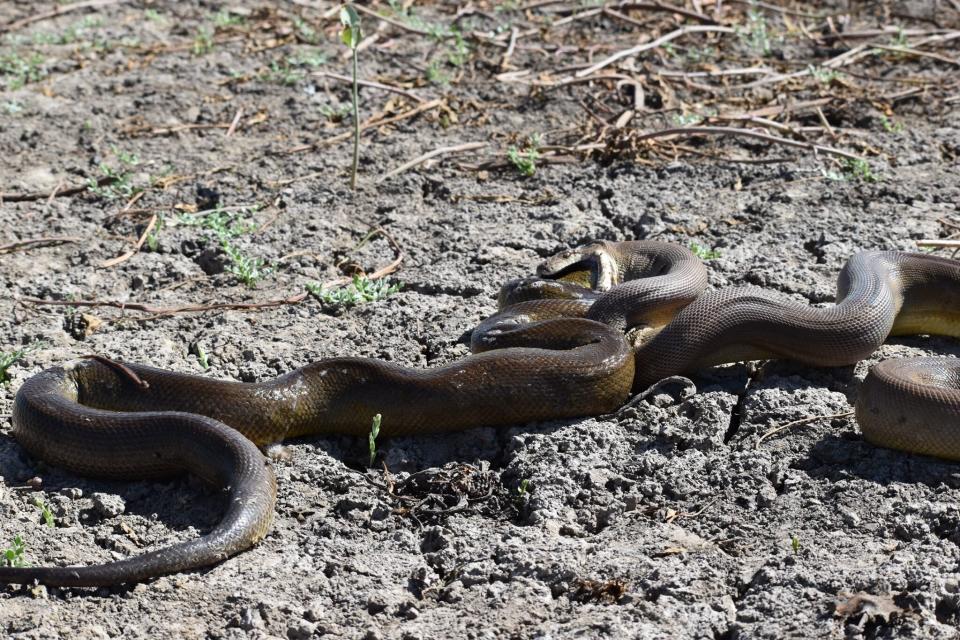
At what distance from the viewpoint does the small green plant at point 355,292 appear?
6.42 m

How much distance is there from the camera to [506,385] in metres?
5.25

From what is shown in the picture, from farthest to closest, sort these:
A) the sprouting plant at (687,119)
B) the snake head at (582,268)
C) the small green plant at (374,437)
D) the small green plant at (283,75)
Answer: the small green plant at (283,75) < the sprouting plant at (687,119) < the snake head at (582,268) < the small green plant at (374,437)

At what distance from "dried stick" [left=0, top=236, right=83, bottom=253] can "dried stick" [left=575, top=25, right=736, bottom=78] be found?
13.8 ft

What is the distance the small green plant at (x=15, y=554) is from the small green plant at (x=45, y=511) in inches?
7.4

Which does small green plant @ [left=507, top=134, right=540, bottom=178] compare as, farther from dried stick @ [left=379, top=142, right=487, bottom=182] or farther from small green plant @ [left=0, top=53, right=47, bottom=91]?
small green plant @ [left=0, top=53, right=47, bottom=91]

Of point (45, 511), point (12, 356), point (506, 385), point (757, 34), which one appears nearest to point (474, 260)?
point (506, 385)

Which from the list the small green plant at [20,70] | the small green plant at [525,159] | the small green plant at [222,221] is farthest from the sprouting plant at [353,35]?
the small green plant at [20,70]

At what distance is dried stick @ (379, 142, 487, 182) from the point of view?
314 inches

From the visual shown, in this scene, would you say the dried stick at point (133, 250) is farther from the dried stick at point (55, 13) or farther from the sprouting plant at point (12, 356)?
the dried stick at point (55, 13)

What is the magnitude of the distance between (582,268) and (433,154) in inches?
78.1

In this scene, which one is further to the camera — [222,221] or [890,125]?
[890,125]

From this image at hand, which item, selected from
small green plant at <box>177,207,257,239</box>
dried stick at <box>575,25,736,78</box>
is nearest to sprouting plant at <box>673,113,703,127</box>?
dried stick at <box>575,25,736,78</box>

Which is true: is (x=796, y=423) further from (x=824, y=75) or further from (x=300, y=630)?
(x=824, y=75)

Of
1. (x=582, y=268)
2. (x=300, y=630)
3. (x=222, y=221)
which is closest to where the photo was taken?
(x=300, y=630)
